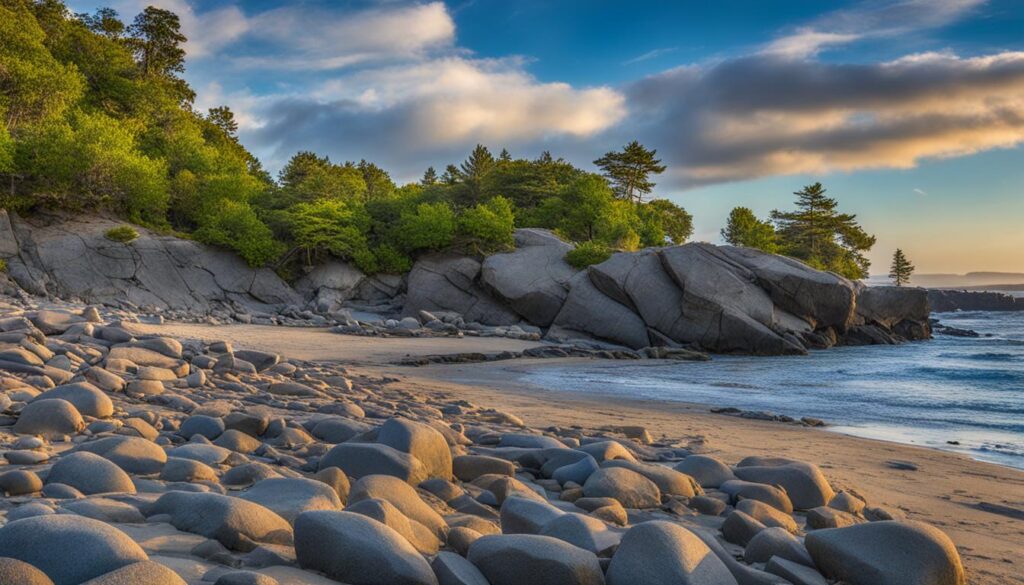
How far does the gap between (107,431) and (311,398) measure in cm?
327

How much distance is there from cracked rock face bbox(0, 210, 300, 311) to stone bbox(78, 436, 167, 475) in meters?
26.2

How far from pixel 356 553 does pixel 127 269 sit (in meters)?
31.6

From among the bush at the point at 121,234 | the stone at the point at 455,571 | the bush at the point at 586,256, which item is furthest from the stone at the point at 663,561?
the bush at the point at 121,234

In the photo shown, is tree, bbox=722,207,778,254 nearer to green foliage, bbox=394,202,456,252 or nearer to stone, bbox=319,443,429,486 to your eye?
green foliage, bbox=394,202,456,252

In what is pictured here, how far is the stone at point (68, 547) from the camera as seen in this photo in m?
1.83

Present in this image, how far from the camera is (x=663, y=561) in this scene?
Answer: 2.54 metres

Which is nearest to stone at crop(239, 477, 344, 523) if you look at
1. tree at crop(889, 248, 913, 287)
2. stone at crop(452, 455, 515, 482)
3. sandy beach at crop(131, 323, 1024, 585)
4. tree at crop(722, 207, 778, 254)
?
stone at crop(452, 455, 515, 482)

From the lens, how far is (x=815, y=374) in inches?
697

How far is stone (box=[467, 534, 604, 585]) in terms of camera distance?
96.3 inches

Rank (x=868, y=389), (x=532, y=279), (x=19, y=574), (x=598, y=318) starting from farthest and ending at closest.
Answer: (x=532, y=279), (x=598, y=318), (x=868, y=389), (x=19, y=574)

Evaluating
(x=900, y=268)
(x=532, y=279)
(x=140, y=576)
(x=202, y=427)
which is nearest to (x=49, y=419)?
(x=202, y=427)

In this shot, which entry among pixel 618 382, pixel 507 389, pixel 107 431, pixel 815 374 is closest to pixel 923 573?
pixel 107 431

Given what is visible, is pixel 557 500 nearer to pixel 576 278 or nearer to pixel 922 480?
pixel 922 480

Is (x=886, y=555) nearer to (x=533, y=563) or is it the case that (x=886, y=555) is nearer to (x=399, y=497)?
(x=533, y=563)
